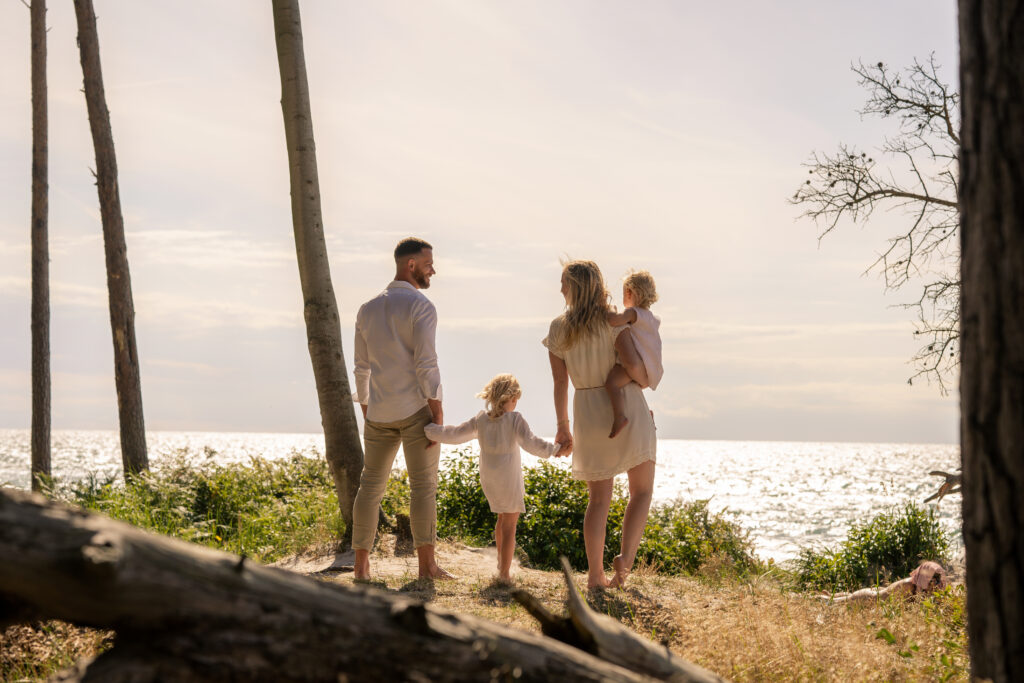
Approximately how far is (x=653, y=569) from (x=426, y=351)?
353 centimetres

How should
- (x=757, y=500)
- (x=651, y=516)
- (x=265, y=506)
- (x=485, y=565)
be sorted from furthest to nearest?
(x=757, y=500) → (x=651, y=516) → (x=265, y=506) → (x=485, y=565)

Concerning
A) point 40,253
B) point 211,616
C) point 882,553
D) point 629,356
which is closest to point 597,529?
point 629,356

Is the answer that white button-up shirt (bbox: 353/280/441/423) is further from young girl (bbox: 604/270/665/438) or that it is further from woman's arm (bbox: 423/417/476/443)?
young girl (bbox: 604/270/665/438)

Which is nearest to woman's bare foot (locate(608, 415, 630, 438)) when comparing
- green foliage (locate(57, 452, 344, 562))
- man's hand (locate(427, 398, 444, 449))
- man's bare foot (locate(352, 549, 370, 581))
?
man's hand (locate(427, 398, 444, 449))

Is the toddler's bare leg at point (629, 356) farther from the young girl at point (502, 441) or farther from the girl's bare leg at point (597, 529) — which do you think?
the young girl at point (502, 441)

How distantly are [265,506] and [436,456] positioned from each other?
583 centimetres

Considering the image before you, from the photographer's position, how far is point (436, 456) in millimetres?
6504

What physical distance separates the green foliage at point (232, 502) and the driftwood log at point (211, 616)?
6.83 meters

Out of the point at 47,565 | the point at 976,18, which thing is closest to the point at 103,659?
the point at 47,565

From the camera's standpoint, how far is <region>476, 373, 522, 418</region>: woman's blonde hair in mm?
6473

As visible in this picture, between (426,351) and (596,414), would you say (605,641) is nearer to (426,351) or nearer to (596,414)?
(596,414)

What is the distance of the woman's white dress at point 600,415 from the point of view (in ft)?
19.5

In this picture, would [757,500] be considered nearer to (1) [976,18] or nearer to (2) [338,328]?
(2) [338,328]

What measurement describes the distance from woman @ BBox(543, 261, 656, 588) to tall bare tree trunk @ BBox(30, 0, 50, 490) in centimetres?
1241
